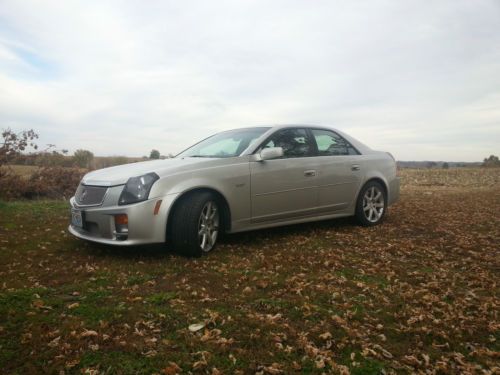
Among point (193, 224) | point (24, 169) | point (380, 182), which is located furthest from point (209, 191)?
point (24, 169)

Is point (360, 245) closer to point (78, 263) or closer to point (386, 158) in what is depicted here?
point (386, 158)

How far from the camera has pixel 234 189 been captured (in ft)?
16.6

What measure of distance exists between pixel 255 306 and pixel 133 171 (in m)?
2.27

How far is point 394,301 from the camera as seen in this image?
11.9ft

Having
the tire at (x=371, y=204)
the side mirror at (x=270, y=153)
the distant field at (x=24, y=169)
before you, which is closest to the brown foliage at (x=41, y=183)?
the distant field at (x=24, y=169)

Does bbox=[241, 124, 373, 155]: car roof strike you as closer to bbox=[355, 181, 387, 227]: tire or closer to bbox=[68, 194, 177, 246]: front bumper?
bbox=[355, 181, 387, 227]: tire

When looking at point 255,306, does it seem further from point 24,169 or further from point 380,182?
point 24,169

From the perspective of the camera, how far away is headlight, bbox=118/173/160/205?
445 centimetres

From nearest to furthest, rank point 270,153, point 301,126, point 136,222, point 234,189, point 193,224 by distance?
point 136,222 < point 193,224 < point 234,189 < point 270,153 < point 301,126

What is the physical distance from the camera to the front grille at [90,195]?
462cm

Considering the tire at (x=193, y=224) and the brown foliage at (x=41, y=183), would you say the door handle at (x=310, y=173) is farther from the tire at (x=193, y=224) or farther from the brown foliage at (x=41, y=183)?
the brown foliage at (x=41, y=183)

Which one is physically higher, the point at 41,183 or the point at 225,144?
the point at 225,144

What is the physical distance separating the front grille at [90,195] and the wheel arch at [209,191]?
77 cm

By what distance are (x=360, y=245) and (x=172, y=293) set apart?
115 inches
